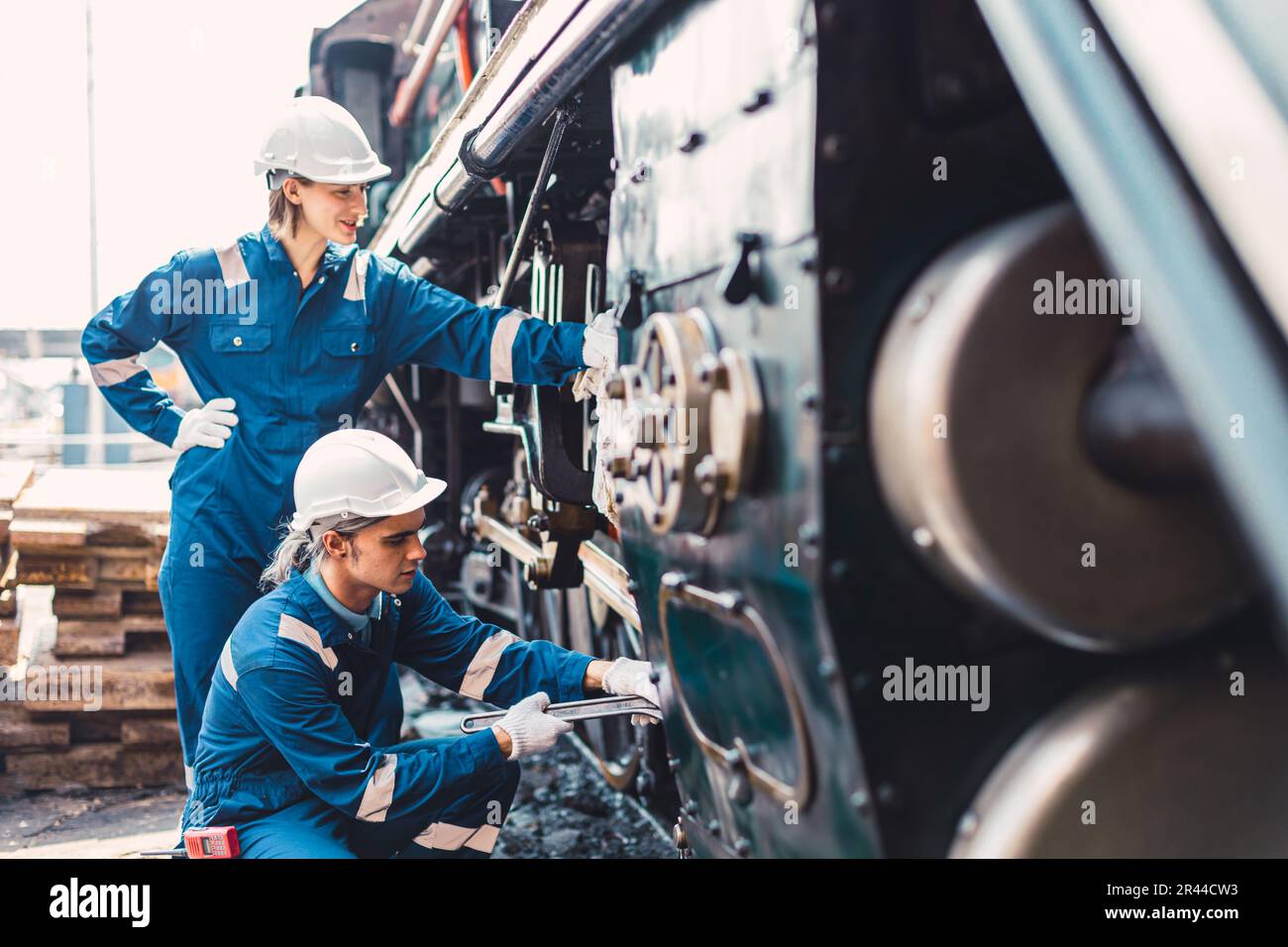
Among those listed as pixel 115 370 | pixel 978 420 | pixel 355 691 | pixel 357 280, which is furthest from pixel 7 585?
pixel 978 420

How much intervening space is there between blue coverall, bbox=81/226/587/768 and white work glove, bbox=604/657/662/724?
785mm

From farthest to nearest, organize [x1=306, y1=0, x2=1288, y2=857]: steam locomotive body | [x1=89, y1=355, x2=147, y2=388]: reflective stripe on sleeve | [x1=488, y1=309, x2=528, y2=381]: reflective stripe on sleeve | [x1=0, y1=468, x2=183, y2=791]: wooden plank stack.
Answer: [x1=0, y1=468, x2=183, y2=791]: wooden plank stack
[x1=89, y1=355, x2=147, y2=388]: reflective stripe on sleeve
[x1=488, y1=309, x2=528, y2=381]: reflective stripe on sleeve
[x1=306, y1=0, x2=1288, y2=857]: steam locomotive body

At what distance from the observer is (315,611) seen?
2396 millimetres

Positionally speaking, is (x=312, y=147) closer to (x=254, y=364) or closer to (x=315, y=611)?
(x=254, y=364)

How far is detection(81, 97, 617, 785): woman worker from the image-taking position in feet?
9.29

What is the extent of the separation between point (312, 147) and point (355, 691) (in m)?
1.26

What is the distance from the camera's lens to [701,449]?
4.98 feet

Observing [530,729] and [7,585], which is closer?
[530,729]

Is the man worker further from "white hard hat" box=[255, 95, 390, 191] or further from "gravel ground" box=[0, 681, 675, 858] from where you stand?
"gravel ground" box=[0, 681, 675, 858]

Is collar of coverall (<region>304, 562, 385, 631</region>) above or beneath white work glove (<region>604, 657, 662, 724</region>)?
above

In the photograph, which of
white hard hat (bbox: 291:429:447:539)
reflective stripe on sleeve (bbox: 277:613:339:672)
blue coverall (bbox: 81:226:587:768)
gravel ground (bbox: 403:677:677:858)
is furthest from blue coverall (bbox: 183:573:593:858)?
gravel ground (bbox: 403:677:677:858)
